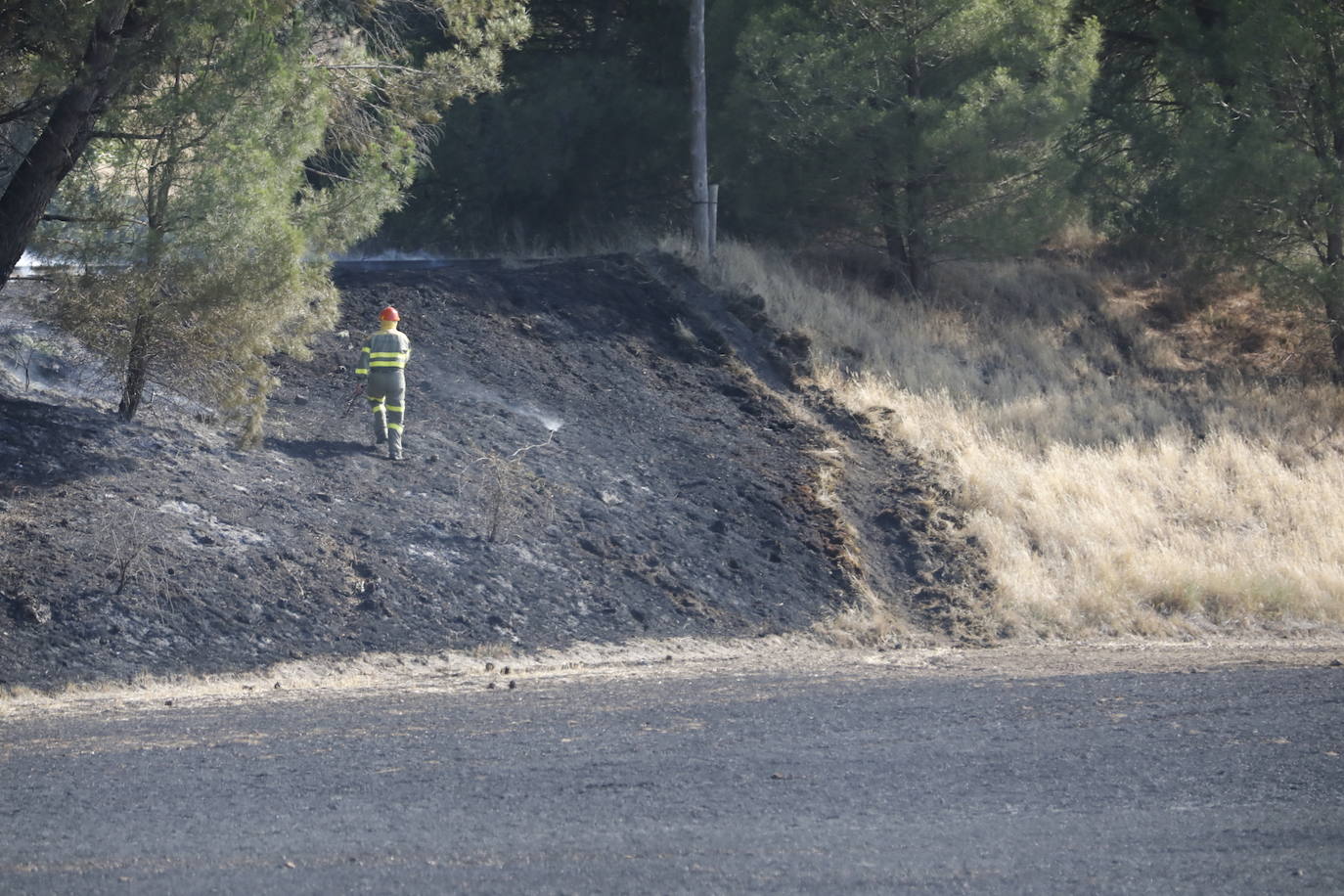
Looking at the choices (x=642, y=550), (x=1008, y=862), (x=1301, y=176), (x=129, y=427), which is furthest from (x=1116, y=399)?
(x=1008, y=862)

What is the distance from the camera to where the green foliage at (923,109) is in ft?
63.9

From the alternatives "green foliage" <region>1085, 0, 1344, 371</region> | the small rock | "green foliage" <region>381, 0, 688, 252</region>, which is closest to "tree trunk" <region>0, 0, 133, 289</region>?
the small rock

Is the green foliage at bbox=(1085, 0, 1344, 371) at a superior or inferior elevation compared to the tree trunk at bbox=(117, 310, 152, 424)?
superior

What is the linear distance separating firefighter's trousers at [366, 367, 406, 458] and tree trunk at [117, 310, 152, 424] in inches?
85.3

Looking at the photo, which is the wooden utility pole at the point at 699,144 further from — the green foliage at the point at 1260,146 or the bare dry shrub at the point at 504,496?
the bare dry shrub at the point at 504,496

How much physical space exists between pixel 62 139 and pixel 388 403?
391 centimetres

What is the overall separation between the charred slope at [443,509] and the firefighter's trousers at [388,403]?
31 centimetres

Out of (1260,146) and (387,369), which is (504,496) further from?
(1260,146)

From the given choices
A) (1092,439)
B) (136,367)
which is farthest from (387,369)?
(1092,439)

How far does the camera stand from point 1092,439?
18203 mm

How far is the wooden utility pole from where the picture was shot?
67.7 feet

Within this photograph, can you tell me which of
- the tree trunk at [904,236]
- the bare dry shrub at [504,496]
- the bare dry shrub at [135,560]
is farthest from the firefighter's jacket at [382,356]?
the tree trunk at [904,236]

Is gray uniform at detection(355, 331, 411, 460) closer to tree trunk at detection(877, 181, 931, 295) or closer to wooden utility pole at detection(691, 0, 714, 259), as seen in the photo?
wooden utility pole at detection(691, 0, 714, 259)

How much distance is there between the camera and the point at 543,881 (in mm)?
5367
